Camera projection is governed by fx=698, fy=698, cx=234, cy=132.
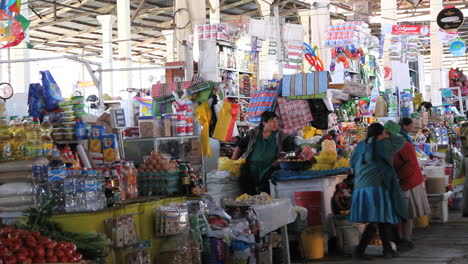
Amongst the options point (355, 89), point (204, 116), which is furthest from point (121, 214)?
point (355, 89)

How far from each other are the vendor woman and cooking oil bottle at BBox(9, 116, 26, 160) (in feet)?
11.2

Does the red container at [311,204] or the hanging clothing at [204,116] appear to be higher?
the hanging clothing at [204,116]

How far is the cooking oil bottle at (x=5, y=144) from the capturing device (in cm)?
494

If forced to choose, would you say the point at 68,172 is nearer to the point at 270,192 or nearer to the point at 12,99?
the point at 270,192

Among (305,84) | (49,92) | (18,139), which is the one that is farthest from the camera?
(305,84)

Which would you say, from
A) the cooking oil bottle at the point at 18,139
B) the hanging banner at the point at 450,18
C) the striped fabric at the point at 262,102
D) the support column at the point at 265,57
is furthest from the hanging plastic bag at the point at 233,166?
the hanging banner at the point at 450,18

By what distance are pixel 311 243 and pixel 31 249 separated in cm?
397

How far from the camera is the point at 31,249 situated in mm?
3979

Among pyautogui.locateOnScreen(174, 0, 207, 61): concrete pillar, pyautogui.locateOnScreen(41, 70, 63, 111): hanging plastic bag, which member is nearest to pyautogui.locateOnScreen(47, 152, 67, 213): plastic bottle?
pyautogui.locateOnScreen(41, 70, 63, 111): hanging plastic bag

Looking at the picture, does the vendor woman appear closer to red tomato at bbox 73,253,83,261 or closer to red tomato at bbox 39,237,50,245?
red tomato at bbox 73,253,83,261

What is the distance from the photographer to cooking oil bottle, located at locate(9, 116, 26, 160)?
493cm

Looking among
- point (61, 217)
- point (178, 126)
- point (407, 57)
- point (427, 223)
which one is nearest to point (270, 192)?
point (178, 126)

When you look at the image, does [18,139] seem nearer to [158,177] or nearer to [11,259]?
[158,177]

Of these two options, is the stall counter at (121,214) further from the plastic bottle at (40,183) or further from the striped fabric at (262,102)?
the striped fabric at (262,102)
